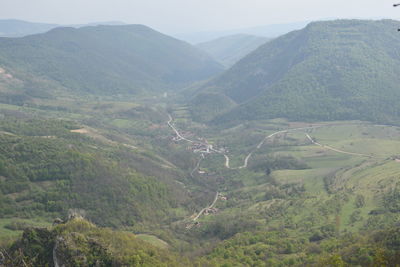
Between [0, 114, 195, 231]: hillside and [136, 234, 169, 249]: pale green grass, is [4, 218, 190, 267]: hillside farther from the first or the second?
[0, 114, 195, 231]: hillside

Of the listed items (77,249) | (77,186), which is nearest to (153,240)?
(77,186)

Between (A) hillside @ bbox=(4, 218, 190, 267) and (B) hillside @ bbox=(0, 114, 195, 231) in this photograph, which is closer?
(A) hillside @ bbox=(4, 218, 190, 267)

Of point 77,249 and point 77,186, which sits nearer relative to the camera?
point 77,249

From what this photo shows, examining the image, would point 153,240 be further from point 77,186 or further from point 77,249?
point 77,249

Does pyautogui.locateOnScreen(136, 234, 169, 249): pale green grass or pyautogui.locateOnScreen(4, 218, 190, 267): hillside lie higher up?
pyautogui.locateOnScreen(4, 218, 190, 267): hillside

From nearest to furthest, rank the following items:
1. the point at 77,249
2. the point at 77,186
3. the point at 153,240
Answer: the point at 77,249 < the point at 153,240 < the point at 77,186

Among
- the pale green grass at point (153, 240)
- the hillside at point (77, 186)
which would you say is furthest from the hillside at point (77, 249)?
the hillside at point (77, 186)

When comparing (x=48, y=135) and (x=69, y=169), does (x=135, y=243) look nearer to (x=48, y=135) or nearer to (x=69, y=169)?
(x=69, y=169)

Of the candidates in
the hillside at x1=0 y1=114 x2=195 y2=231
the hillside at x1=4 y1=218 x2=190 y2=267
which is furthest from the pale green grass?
the hillside at x1=4 y1=218 x2=190 y2=267

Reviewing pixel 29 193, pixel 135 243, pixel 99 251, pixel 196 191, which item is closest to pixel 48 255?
pixel 99 251

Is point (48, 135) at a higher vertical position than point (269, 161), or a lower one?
higher

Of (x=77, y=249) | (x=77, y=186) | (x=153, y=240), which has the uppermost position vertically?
(x=77, y=249)
